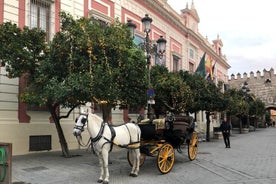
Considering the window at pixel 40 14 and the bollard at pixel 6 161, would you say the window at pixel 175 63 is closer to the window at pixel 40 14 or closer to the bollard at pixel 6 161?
the window at pixel 40 14

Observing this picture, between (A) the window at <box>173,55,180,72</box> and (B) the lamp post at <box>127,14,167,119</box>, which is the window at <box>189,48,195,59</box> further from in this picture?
(B) the lamp post at <box>127,14,167,119</box>

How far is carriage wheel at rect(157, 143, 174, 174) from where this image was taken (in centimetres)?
929

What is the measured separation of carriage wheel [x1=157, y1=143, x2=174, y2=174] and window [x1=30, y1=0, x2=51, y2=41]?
319 inches

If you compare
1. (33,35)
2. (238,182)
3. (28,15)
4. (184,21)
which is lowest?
(238,182)

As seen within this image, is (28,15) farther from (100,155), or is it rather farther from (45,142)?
(100,155)

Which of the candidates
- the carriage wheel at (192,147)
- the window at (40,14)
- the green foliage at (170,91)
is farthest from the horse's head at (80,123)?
the green foliage at (170,91)

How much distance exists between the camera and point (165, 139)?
10508 mm

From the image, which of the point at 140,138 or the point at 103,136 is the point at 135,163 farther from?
the point at 103,136

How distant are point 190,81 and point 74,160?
999cm

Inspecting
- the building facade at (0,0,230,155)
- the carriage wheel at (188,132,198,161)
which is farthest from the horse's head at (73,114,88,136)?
the building facade at (0,0,230,155)

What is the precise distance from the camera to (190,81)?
1975 cm

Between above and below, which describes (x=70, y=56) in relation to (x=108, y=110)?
above

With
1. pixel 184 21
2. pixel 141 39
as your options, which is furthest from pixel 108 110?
pixel 184 21

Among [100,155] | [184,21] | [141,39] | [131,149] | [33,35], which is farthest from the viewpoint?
[184,21]
